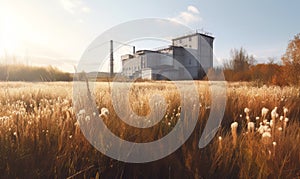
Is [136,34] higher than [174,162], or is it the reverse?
[136,34]

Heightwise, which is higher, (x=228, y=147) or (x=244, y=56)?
(x=244, y=56)

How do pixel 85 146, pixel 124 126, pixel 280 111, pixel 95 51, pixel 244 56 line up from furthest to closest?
pixel 244 56, pixel 95 51, pixel 280 111, pixel 124 126, pixel 85 146

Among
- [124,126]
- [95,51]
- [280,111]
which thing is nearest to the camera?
[124,126]

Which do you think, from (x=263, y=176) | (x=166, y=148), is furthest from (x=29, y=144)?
(x=263, y=176)

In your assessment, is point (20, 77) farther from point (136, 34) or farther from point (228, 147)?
point (228, 147)

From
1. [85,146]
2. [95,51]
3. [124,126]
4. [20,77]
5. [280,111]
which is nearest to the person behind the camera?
[85,146]

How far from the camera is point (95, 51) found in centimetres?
353

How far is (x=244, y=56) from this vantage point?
1210 inches

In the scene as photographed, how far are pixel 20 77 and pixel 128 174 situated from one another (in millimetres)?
21618

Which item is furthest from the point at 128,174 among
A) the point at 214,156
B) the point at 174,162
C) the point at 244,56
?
the point at 244,56

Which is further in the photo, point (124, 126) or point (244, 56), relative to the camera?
point (244, 56)

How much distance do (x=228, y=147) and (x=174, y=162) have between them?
414mm

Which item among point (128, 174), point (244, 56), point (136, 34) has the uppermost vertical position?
point (244, 56)

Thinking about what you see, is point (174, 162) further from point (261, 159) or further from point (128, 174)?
Result: point (261, 159)
